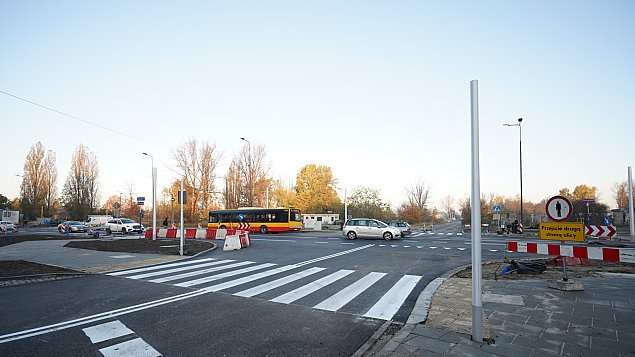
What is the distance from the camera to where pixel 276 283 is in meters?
9.57

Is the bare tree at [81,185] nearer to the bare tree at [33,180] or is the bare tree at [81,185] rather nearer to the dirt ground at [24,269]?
the bare tree at [33,180]

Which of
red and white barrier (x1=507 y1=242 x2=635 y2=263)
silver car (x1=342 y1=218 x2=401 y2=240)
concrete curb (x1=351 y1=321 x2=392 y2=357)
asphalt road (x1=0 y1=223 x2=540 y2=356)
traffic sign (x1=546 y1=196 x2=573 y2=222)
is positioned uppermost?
traffic sign (x1=546 y1=196 x2=573 y2=222)

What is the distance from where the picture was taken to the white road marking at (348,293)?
7.08m

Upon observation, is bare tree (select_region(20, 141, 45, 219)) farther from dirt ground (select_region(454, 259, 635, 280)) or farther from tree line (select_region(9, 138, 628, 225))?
dirt ground (select_region(454, 259, 635, 280))

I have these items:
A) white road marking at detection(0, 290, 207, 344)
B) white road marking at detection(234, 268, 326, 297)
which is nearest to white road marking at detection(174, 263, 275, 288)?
white road marking at detection(0, 290, 207, 344)

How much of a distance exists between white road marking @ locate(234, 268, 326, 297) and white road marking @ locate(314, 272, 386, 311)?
1.78 metres

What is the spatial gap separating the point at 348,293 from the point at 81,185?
66.9 metres

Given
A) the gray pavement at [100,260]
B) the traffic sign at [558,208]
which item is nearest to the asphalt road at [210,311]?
the gray pavement at [100,260]

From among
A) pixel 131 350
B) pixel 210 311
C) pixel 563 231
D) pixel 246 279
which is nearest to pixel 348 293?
pixel 210 311

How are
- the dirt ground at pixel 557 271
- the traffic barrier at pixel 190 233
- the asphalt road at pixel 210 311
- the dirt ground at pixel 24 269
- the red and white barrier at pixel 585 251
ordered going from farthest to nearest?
the traffic barrier at pixel 190 233 < the dirt ground at pixel 24 269 < the dirt ground at pixel 557 271 < the red and white barrier at pixel 585 251 < the asphalt road at pixel 210 311

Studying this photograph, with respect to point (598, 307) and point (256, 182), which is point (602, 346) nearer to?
point (598, 307)

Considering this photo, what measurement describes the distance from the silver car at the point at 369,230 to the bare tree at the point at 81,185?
54410 mm

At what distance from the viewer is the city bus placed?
117 ft

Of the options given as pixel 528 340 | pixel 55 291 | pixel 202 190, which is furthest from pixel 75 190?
pixel 528 340
